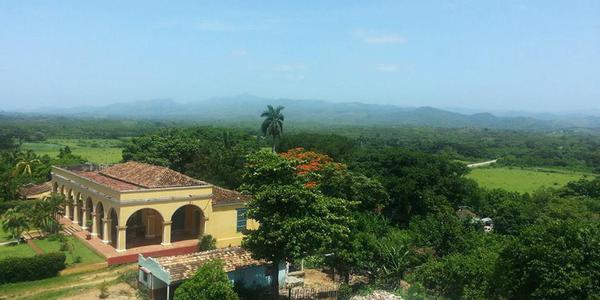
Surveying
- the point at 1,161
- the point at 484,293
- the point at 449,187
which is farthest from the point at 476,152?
the point at 484,293

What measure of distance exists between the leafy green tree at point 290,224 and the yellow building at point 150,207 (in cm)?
582

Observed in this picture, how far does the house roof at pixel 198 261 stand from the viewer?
19.1 m

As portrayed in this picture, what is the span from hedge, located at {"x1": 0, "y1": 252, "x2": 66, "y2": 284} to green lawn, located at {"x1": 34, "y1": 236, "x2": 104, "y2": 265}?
1.23 metres

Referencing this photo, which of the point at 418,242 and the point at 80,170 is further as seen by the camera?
the point at 80,170

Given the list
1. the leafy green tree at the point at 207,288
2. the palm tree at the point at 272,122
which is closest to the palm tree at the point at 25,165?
the palm tree at the point at 272,122

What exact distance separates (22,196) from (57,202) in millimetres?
13090

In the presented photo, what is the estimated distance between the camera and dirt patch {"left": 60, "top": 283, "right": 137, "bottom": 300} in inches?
781

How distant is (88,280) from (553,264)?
18.4m

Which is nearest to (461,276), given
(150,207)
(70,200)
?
(150,207)

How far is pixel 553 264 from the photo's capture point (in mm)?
15461

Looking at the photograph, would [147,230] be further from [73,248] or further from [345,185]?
[345,185]

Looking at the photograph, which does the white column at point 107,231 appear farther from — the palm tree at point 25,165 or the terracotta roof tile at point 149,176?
the palm tree at point 25,165

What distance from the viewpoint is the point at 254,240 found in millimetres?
18656

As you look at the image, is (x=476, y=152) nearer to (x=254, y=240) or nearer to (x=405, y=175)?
(x=405, y=175)
